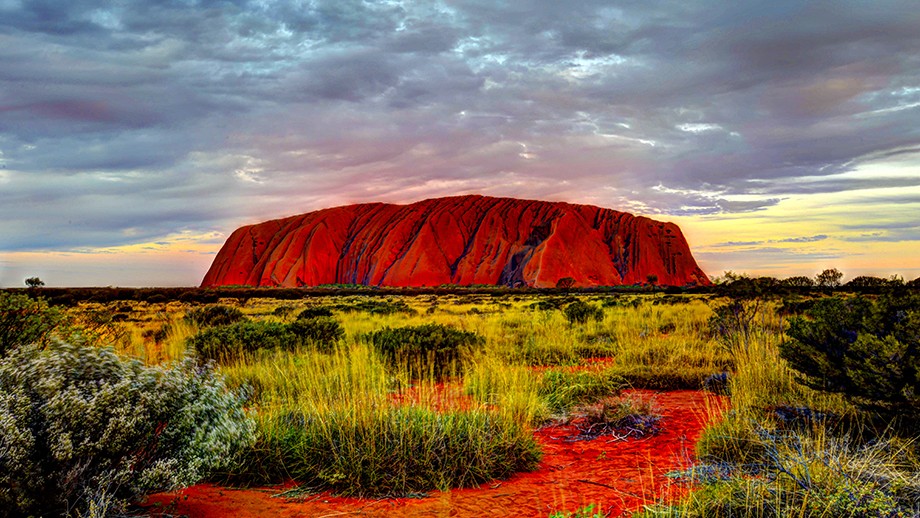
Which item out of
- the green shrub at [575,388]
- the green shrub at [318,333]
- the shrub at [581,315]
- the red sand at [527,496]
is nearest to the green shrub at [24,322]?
the red sand at [527,496]

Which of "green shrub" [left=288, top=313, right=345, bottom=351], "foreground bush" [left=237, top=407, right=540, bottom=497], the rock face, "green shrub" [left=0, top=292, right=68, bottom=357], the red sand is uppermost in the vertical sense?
the rock face

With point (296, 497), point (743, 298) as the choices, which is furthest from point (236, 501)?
point (743, 298)

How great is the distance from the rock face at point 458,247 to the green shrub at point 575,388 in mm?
74103

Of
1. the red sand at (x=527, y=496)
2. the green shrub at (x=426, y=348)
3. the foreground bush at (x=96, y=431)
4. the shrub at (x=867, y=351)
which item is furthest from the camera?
the green shrub at (x=426, y=348)

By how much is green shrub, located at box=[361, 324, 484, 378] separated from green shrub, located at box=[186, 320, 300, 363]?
201cm

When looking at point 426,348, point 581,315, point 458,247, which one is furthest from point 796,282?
point 458,247

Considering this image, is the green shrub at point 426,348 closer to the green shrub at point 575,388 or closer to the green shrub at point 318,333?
the green shrub at point 318,333

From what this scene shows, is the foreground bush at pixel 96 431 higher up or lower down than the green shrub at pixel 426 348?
higher up

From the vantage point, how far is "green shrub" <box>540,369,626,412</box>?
746cm

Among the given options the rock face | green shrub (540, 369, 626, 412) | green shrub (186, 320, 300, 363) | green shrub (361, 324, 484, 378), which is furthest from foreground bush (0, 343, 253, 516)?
the rock face

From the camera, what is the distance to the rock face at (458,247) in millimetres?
90188

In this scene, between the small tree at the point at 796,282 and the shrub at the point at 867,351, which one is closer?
the shrub at the point at 867,351

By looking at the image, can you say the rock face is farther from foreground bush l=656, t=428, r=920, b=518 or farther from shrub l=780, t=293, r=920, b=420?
foreground bush l=656, t=428, r=920, b=518

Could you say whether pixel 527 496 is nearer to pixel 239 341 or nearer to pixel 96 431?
pixel 96 431
